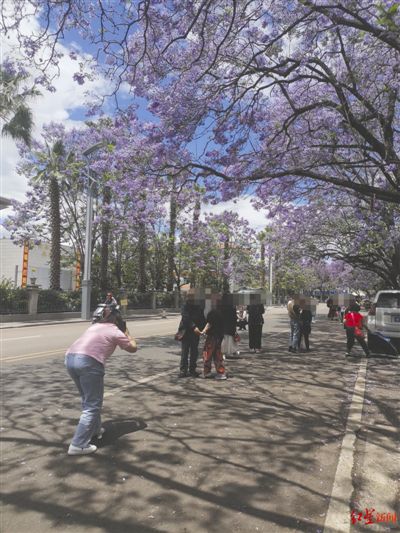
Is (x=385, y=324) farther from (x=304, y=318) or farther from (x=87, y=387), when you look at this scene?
(x=87, y=387)

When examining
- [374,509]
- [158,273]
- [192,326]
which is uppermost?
[158,273]

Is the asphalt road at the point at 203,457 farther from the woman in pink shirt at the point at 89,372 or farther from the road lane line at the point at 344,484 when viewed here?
the woman in pink shirt at the point at 89,372

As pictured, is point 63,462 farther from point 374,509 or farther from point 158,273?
point 158,273

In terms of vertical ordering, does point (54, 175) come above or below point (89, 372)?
above

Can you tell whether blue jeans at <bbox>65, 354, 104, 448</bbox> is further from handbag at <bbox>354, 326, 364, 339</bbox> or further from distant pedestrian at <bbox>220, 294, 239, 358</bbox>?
handbag at <bbox>354, 326, 364, 339</bbox>

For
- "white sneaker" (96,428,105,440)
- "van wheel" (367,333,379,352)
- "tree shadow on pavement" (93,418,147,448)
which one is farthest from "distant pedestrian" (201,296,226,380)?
"van wheel" (367,333,379,352)

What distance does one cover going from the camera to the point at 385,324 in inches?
493

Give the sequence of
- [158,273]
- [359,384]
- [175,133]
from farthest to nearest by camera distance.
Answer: [158,273] → [175,133] → [359,384]

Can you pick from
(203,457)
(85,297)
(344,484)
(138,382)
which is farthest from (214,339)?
(85,297)

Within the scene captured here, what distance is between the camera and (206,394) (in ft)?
23.2

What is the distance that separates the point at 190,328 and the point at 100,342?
153 inches

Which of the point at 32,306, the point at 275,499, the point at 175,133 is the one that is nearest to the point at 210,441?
the point at 275,499

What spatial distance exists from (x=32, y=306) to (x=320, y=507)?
77.9 feet

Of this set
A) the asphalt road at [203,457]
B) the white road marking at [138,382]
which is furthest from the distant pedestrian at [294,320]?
the white road marking at [138,382]
